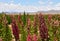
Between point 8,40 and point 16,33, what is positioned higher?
point 16,33

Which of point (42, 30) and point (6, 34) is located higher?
point (42, 30)

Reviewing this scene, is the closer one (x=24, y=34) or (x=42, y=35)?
(x=42, y=35)

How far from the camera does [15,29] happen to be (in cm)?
1293

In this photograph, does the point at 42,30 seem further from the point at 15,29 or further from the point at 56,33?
the point at 56,33

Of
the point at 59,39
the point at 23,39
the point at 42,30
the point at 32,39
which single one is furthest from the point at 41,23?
the point at 23,39

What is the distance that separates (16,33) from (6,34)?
5794 millimetres

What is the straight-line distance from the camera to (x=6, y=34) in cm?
1839

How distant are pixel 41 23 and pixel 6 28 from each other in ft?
27.7

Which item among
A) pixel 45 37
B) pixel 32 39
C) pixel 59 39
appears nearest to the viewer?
pixel 32 39

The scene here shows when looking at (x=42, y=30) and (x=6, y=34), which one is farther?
(x=6, y=34)

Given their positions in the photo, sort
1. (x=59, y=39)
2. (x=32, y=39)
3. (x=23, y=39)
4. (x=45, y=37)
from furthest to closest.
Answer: (x=23, y=39), (x=59, y=39), (x=45, y=37), (x=32, y=39)

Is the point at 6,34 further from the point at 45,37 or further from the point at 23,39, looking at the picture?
the point at 45,37

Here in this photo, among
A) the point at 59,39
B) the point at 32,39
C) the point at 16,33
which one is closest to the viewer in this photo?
the point at 32,39

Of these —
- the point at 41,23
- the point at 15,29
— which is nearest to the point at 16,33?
the point at 15,29
